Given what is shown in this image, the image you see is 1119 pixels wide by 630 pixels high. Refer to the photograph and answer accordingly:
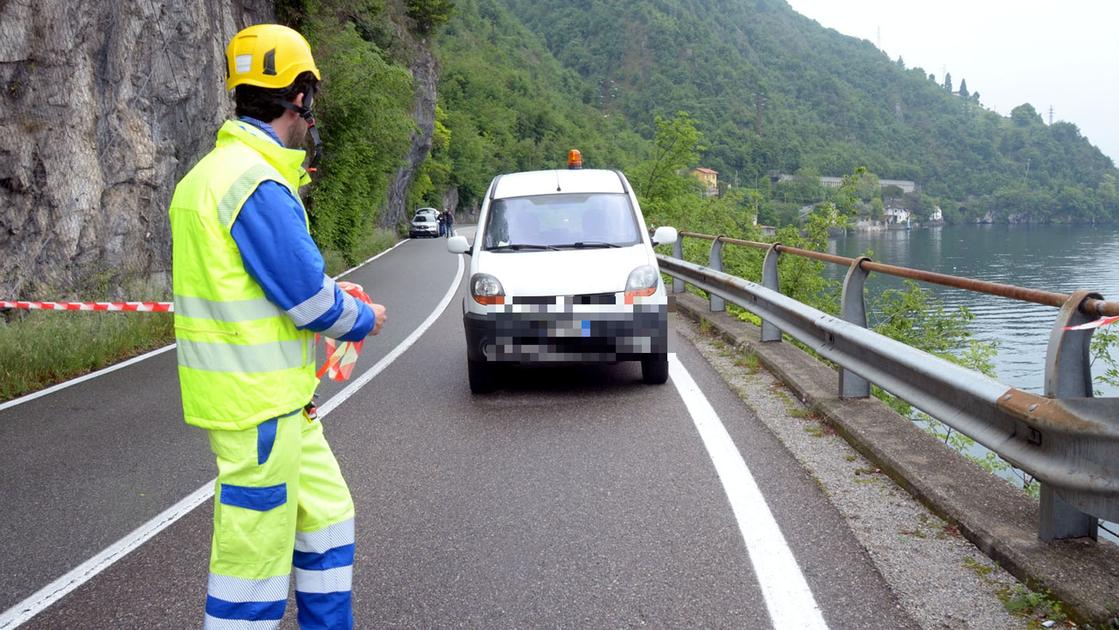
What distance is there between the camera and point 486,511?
4.81 m

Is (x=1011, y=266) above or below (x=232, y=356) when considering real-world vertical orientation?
below

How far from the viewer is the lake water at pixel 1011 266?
24.5m

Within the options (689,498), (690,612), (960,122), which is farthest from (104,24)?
(960,122)

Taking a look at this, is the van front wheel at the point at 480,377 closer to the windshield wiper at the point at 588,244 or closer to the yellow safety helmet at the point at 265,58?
the windshield wiper at the point at 588,244

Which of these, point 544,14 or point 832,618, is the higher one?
point 544,14

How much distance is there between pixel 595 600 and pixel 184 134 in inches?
666

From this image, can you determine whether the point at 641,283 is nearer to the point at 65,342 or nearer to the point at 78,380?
the point at 78,380

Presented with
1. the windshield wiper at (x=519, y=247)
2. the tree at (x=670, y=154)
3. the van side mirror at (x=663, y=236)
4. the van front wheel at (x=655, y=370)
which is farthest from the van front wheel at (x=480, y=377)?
the tree at (x=670, y=154)

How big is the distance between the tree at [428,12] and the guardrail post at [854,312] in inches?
1785

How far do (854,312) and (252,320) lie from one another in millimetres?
5051

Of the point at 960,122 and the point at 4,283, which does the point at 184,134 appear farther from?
the point at 960,122

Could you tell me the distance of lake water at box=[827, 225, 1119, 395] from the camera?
80.3ft

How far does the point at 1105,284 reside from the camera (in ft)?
132

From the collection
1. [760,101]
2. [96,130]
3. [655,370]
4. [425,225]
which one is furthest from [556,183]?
[760,101]
